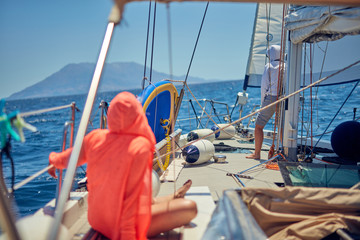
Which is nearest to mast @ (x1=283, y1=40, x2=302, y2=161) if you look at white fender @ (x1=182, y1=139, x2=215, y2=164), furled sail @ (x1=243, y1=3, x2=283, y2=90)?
white fender @ (x1=182, y1=139, x2=215, y2=164)

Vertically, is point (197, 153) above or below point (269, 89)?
below

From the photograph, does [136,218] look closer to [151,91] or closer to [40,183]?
[151,91]

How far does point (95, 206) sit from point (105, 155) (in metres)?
Result: 0.38

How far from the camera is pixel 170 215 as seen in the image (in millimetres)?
2291

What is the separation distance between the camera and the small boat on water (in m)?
1.80

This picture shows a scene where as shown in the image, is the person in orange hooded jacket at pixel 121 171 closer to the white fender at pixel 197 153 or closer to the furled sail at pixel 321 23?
the furled sail at pixel 321 23

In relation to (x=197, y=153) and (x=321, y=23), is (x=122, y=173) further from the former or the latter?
(x=321, y=23)

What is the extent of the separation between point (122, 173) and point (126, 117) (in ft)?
1.23

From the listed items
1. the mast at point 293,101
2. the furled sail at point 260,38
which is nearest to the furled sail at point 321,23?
the mast at point 293,101

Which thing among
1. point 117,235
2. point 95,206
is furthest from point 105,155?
point 117,235

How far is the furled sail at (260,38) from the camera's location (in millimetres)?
7809

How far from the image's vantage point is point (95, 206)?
6.76 feet

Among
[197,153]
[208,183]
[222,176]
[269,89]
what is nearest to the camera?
[208,183]

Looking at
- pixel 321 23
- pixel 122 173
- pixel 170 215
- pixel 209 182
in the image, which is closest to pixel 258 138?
pixel 209 182
